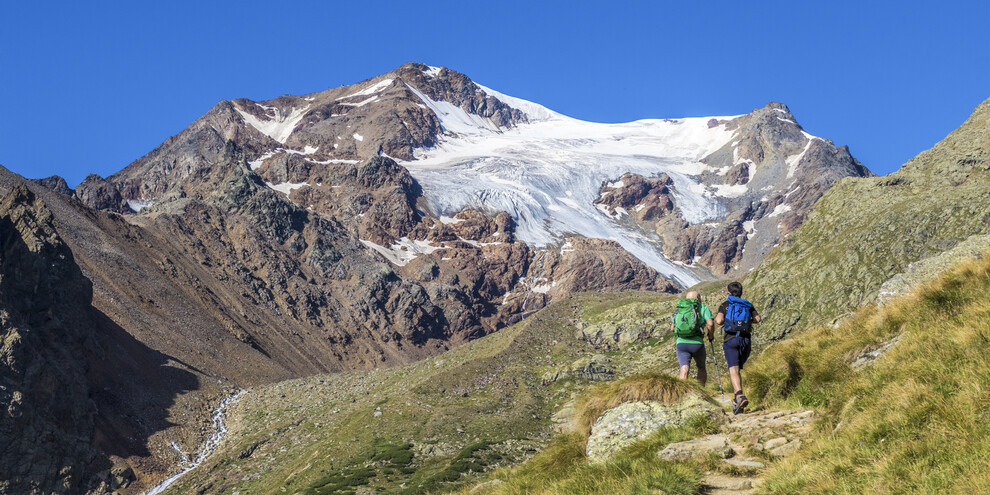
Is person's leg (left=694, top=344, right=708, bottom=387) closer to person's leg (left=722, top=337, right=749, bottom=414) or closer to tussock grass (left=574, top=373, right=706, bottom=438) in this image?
person's leg (left=722, top=337, right=749, bottom=414)

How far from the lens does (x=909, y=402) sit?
11492mm

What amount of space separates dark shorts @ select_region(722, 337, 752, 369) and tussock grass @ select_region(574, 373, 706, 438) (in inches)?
42.2

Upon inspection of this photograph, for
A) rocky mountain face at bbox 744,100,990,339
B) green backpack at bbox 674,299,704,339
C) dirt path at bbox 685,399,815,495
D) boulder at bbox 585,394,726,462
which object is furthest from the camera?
rocky mountain face at bbox 744,100,990,339

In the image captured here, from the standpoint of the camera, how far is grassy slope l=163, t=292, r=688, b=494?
58.5m

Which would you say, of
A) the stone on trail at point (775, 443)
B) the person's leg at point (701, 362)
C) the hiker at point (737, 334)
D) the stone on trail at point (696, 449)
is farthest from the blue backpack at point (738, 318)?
the stone on trail at point (775, 443)

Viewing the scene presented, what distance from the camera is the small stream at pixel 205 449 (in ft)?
265

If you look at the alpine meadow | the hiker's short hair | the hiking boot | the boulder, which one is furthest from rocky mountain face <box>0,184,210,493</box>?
the hiking boot

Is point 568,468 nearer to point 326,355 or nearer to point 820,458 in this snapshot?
point 820,458

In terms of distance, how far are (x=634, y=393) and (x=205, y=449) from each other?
85047 mm

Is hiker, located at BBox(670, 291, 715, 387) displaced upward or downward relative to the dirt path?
upward

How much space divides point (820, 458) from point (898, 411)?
1445 mm

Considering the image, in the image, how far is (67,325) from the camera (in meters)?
99.2

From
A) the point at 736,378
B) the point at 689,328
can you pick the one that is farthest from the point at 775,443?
the point at 689,328

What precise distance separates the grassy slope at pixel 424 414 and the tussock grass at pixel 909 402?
33.5 metres
